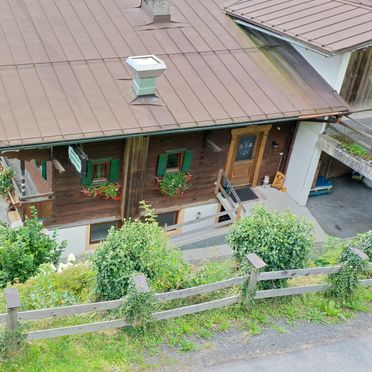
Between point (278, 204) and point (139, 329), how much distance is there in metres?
9.36

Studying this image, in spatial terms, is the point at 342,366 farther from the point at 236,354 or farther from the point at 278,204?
the point at 278,204

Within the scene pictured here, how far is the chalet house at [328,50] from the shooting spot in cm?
1551

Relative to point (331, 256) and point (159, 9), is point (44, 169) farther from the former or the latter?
point (331, 256)

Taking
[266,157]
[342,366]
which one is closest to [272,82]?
[266,157]

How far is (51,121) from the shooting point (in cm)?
1323

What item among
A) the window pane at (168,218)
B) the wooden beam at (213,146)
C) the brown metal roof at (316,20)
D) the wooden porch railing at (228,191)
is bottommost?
the window pane at (168,218)

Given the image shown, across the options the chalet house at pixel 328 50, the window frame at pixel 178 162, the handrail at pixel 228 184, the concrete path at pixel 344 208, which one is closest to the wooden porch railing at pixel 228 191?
the handrail at pixel 228 184

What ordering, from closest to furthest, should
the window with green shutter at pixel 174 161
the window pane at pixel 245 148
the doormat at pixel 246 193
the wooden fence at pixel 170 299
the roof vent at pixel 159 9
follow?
the wooden fence at pixel 170 299 < the window with green shutter at pixel 174 161 < the roof vent at pixel 159 9 < the window pane at pixel 245 148 < the doormat at pixel 246 193

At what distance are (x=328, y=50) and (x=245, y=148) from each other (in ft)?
12.6

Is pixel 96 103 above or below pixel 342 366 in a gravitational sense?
above

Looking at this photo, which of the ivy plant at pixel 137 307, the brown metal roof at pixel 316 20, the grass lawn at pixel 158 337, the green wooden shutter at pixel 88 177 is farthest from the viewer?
the brown metal roof at pixel 316 20

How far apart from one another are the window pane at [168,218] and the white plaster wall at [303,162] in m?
3.97

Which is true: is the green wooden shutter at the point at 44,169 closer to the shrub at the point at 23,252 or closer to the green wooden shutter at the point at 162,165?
the shrub at the point at 23,252

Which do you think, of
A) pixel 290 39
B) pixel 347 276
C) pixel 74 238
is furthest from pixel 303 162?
pixel 74 238
